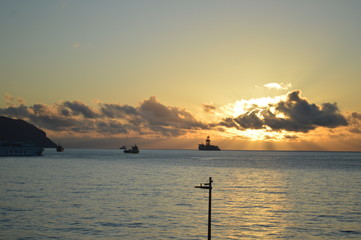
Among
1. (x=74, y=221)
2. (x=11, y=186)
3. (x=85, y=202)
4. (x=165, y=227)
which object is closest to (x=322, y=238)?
(x=165, y=227)

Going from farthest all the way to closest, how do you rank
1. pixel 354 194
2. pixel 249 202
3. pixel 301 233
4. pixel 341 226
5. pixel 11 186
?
1. pixel 11 186
2. pixel 354 194
3. pixel 249 202
4. pixel 341 226
5. pixel 301 233

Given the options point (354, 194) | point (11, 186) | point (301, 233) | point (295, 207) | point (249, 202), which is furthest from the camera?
point (11, 186)

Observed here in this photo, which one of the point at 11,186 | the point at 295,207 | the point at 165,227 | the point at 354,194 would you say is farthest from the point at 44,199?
the point at 354,194

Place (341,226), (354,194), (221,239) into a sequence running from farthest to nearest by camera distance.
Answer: (354,194) → (341,226) → (221,239)

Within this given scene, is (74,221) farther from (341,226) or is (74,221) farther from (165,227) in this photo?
(341,226)

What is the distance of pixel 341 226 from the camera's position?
47.7 metres

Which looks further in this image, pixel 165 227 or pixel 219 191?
pixel 219 191

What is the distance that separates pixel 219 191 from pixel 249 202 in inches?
660

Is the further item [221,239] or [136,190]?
[136,190]

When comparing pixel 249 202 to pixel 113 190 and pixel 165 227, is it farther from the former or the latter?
pixel 113 190

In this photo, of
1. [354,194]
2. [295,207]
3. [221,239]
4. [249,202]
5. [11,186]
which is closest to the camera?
[221,239]

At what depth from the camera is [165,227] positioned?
46.0 meters

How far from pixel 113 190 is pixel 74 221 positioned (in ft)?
108

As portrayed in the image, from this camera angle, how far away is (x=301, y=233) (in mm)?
44156
